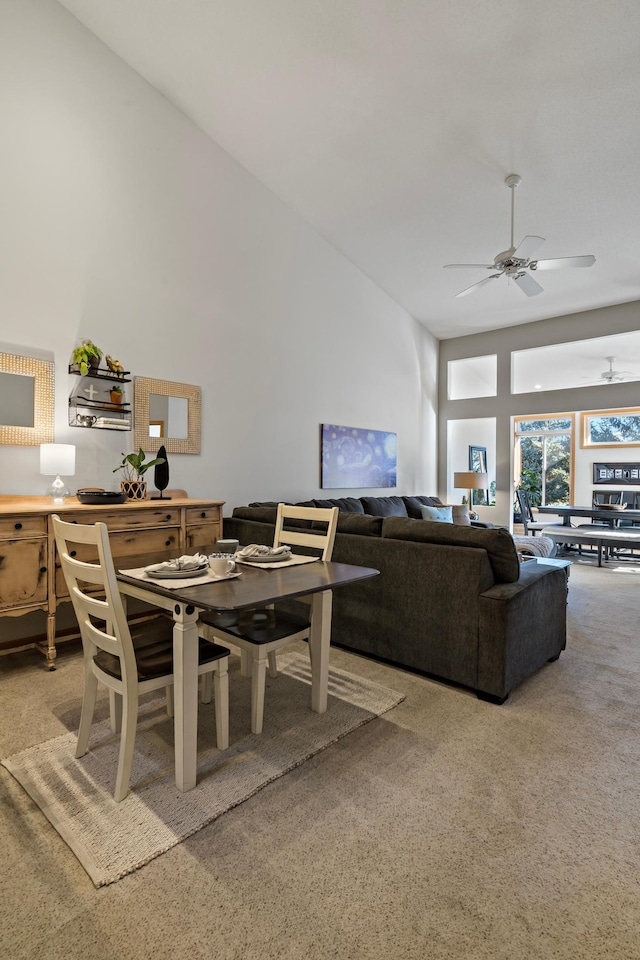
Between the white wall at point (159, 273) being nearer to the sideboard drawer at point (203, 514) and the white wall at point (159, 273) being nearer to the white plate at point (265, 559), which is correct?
the sideboard drawer at point (203, 514)

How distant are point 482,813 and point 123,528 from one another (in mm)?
2474

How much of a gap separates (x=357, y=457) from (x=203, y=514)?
9.18 feet

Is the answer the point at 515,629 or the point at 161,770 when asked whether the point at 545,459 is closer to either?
the point at 515,629

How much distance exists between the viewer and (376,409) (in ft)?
21.2

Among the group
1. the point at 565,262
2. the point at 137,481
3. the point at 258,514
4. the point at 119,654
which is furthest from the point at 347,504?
the point at 119,654

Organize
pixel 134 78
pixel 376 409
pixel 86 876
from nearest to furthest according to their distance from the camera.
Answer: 1. pixel 86 876
2. pixel 134 78
3. pixel 376 409

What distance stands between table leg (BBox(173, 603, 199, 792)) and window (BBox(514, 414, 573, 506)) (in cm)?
935

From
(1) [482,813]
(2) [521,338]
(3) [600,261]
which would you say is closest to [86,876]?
(1) [482,813]

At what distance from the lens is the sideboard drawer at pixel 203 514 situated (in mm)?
3637

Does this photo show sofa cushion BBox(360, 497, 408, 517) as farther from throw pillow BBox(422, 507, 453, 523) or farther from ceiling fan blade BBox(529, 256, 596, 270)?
ceiling fan blade BBox(529, 256, 596, 270)

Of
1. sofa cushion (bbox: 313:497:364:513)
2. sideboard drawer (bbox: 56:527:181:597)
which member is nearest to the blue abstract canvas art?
sofa cushion (bbox: 313:497:364:513)

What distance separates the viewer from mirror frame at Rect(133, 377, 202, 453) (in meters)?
3.96

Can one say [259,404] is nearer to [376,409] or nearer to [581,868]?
[376,409]

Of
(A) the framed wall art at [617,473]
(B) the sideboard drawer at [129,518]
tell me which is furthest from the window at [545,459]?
(B) the sideboard drawer at [129,518]
